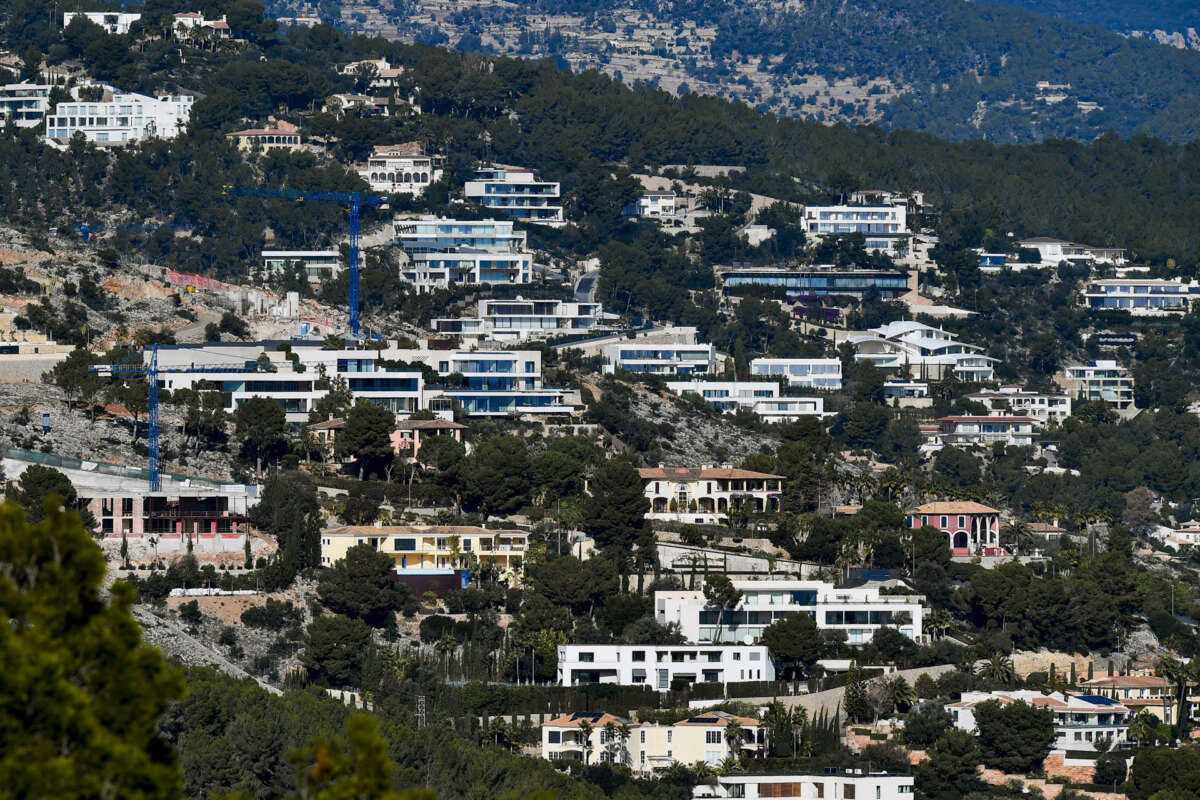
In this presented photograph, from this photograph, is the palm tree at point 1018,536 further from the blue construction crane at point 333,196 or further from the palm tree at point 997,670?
the blue construction crane at point 333,196

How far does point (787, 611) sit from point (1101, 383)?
64.4 m

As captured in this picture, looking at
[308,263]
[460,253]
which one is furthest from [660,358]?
[308,263]

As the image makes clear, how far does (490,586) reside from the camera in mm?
95938

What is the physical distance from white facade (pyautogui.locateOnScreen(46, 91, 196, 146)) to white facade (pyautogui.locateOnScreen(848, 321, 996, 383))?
139 ft

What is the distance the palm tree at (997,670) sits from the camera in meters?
92.2

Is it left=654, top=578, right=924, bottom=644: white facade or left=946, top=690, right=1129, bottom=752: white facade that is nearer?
left=946, top=690, right=1129, bottom=752: white facade

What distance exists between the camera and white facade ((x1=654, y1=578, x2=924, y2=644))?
307 ft

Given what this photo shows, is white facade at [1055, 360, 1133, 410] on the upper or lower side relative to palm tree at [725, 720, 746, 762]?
upper

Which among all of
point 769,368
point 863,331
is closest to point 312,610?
point 769,368

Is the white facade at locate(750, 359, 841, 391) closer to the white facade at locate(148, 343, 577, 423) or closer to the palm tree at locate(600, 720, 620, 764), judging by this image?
the white facade at locate(148, 343, 577, 423)

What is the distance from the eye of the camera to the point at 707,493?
4309 inches

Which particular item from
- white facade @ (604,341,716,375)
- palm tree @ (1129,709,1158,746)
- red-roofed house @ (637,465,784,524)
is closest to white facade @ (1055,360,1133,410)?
white facade @ (604,341,716,375)

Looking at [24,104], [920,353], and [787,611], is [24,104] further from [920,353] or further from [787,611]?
[787,611]

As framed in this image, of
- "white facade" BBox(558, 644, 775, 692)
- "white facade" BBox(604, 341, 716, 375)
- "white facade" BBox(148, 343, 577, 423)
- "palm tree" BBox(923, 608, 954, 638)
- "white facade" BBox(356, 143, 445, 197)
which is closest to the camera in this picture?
"white facade" BBox(558, 644, 775, 692)
